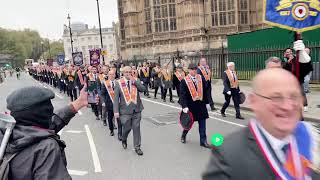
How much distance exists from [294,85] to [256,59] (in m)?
18.1

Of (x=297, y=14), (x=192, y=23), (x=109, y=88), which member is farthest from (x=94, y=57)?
(x=192, y=23)

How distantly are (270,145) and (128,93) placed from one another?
6590mm

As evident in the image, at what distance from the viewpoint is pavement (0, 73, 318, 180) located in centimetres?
686

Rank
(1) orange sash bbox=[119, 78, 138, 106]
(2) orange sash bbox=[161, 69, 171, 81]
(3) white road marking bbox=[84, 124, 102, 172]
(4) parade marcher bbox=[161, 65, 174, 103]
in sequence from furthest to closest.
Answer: (2) orange sash bbox=[161, 69, 171, 81]
(4) parade marcher bbox=[161, 65, 174, 103]
(1) orange sash bbox=[119, 78, 138, 106]
(3) white road marking bbox=[84, 124, 102, 172]

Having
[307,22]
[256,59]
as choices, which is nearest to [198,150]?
[307,22]

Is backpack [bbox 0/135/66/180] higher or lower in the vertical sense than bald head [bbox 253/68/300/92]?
lower

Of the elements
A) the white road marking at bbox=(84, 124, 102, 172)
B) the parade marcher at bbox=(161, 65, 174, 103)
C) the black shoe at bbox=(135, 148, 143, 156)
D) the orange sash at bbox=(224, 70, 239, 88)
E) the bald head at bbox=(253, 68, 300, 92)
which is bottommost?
the white road marking at bbox=(84, 124, 102, 172)

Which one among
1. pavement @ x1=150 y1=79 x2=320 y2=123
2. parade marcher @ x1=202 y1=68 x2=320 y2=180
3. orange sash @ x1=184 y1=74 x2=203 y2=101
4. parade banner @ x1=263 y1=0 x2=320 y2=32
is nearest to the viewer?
parade marcher @ x1=202 y1=68 x2=320 y2=180

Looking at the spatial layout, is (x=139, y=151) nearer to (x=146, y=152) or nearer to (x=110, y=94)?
(x=146, y=152)

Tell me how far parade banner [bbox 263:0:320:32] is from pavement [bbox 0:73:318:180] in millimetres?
2314

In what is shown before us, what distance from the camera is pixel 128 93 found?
27.4 ft

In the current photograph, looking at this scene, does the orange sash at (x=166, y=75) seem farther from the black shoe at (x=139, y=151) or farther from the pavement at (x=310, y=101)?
the black shoe at (x=139, y=151)

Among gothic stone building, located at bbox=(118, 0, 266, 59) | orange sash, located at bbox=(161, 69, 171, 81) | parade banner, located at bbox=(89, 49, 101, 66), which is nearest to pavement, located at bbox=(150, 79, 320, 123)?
orange sash, located at bbox=(161, 69, 171, 81)

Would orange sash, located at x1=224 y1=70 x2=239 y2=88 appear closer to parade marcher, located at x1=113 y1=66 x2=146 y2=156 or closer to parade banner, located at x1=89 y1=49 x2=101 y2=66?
parade marcher, located at x1=113 y1=66 x2=146 y2=156
